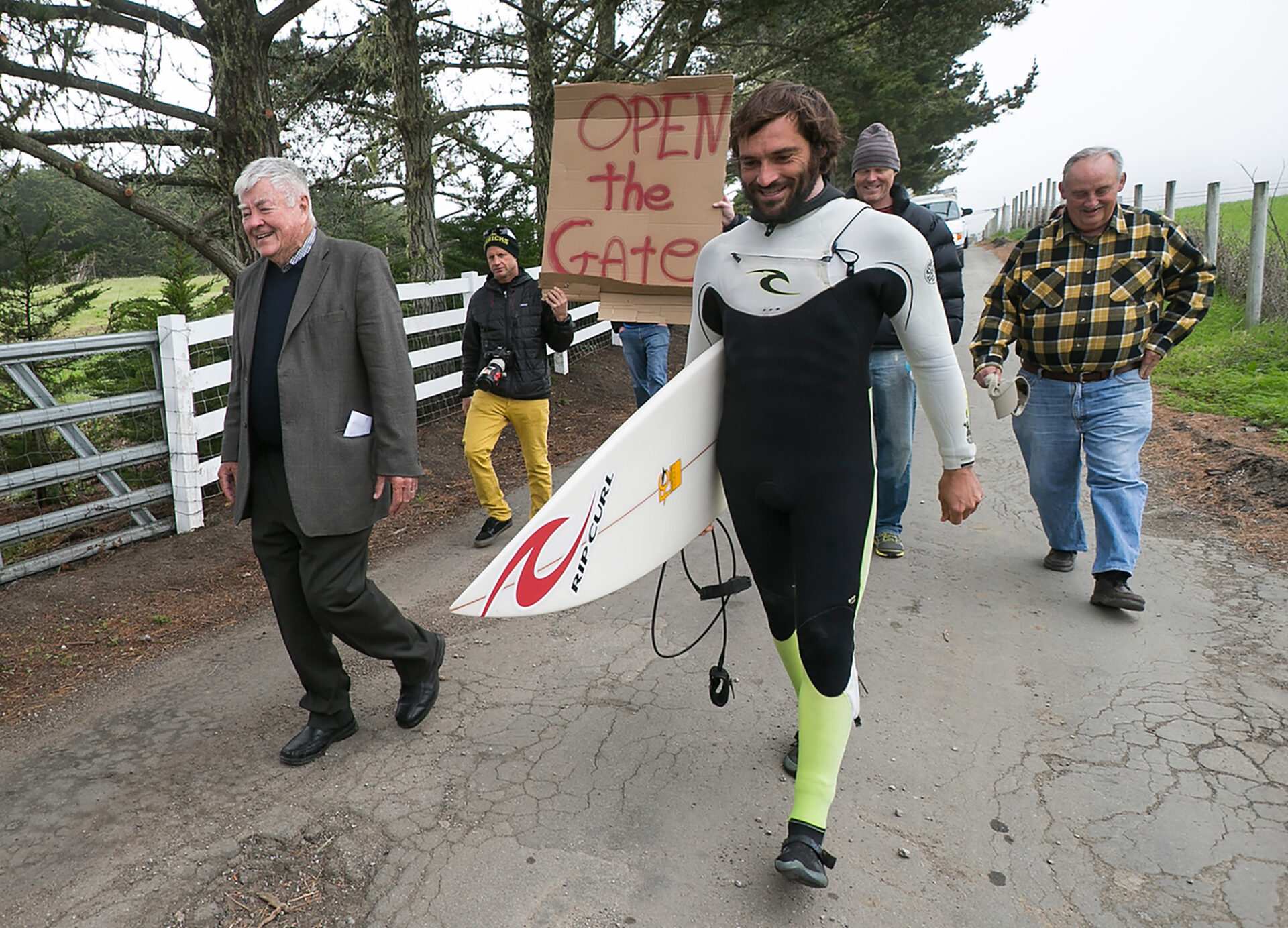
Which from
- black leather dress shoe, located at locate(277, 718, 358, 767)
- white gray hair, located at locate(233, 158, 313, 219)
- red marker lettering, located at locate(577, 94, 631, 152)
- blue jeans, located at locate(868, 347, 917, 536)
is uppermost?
red marker lettering, located at locate(577, 94, 631, 152)

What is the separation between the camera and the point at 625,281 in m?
4.23

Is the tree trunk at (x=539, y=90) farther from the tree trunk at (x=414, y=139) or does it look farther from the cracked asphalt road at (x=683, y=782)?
the cracked asphalt road at (x=683, y=782)

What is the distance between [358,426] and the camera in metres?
3.07

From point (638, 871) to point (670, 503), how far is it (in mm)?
1112

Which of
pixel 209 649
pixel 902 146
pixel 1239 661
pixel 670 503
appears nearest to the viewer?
pixel 670 503

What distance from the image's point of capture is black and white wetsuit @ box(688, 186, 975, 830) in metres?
2.44

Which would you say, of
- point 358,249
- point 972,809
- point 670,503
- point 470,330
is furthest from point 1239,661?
point 470,330

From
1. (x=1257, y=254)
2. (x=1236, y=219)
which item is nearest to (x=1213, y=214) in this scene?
(x=1257, y=254)

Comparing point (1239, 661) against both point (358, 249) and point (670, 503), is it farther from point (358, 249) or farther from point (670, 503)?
point (358, 249)

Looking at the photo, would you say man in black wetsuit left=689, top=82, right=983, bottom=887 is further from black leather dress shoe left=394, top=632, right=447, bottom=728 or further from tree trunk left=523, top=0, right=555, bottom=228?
tree trunk left=523, top=0, right=555, bottom=228

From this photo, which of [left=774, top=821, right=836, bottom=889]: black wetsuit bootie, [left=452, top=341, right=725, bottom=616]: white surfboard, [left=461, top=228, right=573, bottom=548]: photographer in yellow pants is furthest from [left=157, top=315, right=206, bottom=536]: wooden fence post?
[left=774, top=821, right=836, bottom=889]: black wetsuit bootie

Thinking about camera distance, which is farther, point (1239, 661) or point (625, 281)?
point (625, 281)

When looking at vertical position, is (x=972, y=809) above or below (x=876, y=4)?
below

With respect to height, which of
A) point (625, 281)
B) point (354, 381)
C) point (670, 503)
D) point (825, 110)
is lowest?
point (670, 503)
